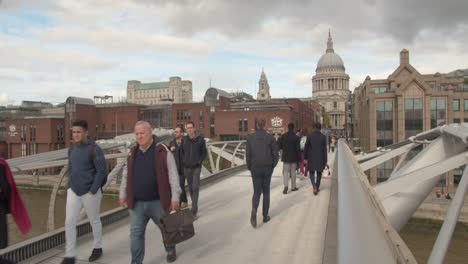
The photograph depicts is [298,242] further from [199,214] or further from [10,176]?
[10,176]

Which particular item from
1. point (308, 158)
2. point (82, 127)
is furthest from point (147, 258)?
point (308, 158)

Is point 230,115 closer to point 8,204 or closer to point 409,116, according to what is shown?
point 409,116

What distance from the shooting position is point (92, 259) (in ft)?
13.6

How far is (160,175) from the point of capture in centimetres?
356

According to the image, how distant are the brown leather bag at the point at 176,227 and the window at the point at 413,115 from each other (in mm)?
40414

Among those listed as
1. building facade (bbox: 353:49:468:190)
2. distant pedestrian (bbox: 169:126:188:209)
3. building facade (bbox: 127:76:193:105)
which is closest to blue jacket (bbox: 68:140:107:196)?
distant pedestrian (bbox: 169:126:188:209)

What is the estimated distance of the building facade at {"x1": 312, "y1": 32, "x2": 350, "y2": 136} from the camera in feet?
443

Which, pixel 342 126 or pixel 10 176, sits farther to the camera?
pixel 342 126

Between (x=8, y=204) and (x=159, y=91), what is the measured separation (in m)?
166

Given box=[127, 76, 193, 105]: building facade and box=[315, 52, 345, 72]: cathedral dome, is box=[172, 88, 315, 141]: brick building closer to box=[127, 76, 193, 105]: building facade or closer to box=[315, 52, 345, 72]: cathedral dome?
box=[315, 52, 345, 72]: cathedral dome

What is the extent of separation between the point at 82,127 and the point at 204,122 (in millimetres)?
55523

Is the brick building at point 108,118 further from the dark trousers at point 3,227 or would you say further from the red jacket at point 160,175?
the red jacket at point 160,175

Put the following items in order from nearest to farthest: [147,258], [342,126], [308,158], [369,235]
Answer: [369,235], [147,258], [308,158], [342,126]

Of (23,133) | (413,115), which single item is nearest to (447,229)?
(413,115)
